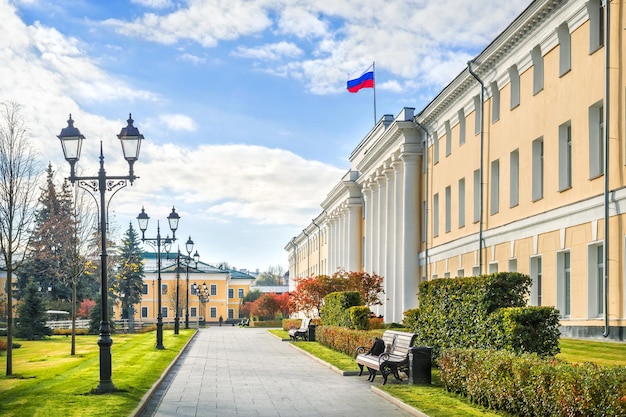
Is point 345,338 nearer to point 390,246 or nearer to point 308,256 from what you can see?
point 390,246

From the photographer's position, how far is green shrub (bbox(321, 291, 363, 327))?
32.0 meters

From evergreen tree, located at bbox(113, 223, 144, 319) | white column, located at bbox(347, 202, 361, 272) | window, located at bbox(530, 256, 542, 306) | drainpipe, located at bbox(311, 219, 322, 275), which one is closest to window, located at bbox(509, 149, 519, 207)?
Result: window, located at bbox(530, 256, 542, 306)

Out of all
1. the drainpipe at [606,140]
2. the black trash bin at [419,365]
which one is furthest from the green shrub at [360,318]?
the black trash bin at [419,365]

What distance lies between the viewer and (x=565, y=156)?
82.5 feet

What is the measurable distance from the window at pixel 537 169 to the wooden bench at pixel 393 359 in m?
9.77

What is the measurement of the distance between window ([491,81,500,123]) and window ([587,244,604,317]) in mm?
10027

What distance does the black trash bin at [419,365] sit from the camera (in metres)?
17.6

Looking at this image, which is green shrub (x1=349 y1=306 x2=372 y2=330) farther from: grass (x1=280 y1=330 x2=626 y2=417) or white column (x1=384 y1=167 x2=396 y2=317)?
white column (x1=384 y1=167 x2=396 y2=317)

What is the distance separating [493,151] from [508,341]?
18.5m

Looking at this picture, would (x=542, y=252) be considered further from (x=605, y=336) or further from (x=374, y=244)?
(x=374, y=244)

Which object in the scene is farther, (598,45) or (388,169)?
(388,169)

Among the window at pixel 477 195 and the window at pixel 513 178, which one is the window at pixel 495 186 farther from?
the window at pixel 513 178

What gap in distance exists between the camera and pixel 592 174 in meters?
22.9

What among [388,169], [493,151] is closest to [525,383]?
[493,151]
